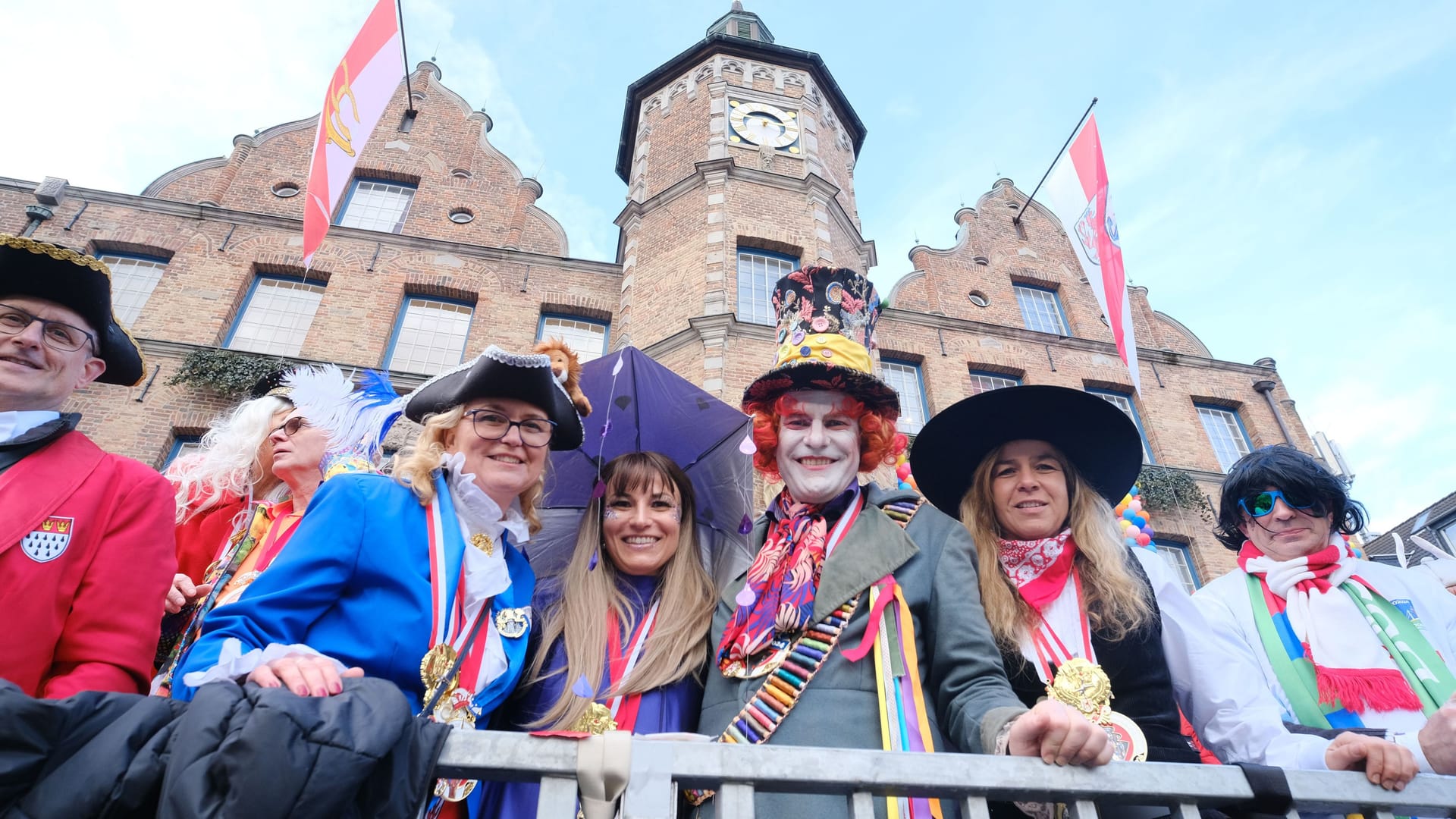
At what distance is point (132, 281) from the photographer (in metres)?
11.8

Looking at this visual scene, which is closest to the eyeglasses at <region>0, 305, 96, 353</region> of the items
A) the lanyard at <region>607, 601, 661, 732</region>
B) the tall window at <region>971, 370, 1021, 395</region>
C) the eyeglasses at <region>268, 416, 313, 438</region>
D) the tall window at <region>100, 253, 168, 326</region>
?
the eyeglasses at <region>268, 416, 313, 438</region>

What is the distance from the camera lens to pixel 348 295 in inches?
474

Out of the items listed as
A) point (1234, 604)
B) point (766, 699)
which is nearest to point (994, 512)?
point (1234, 604)

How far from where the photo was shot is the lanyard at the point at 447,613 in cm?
219

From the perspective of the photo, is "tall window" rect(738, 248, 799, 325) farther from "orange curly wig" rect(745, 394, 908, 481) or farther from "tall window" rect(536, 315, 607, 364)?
"orange curly wig" rect(745, 394, 908, 481)

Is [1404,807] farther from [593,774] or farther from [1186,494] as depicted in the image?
[1186,494]

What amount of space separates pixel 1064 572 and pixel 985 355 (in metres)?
12.1

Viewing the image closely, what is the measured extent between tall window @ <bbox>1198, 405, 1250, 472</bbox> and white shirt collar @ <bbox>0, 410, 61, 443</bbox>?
56.8ft

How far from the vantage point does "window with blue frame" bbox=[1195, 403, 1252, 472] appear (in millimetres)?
14672

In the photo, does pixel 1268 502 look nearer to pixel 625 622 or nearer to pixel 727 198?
pixel 625 622

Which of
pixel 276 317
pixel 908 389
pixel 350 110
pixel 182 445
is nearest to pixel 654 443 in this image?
pixel 350 110

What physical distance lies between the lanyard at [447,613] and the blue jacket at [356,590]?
21mm

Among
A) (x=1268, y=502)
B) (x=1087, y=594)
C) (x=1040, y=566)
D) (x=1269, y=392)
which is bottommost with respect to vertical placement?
(x=1087, y=594)

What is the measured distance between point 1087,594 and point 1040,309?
1499cm
